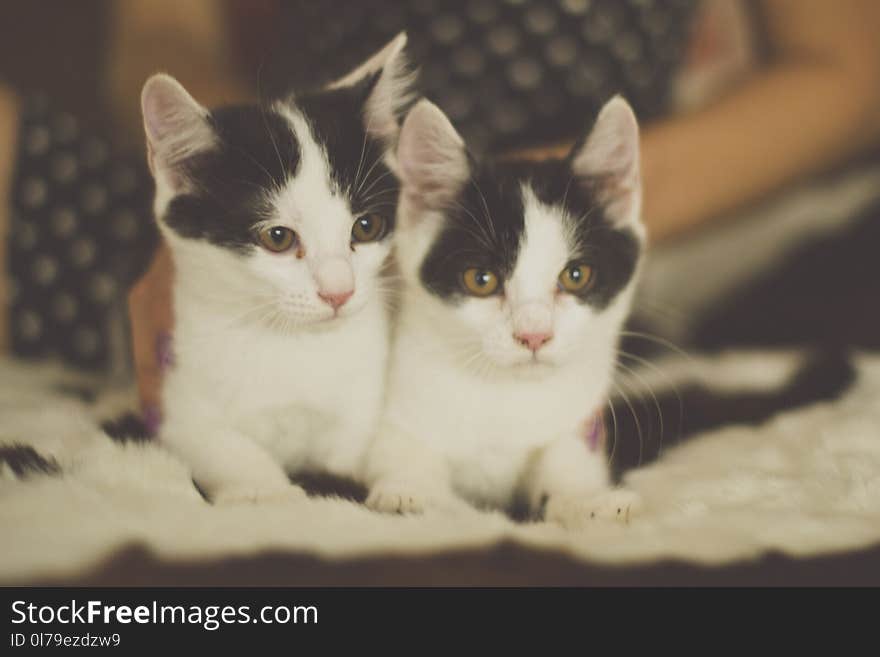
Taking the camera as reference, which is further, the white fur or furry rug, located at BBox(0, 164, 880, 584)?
the white fur

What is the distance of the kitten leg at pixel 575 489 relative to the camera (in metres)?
0.70

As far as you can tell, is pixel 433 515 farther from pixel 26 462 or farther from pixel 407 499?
pixel 26 462

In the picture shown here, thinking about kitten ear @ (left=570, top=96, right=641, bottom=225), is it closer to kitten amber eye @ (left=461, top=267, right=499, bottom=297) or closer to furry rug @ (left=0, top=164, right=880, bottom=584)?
kitten amber eye @ (left=461, top=267, right=499, bottom=297)

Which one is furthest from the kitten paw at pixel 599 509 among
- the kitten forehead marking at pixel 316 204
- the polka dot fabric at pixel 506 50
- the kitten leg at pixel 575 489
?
the polka dot fabric at pixel 506 50

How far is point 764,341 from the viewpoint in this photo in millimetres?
1219

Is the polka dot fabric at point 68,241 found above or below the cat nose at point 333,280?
above

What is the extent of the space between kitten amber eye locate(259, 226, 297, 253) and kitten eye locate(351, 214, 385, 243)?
7 cm

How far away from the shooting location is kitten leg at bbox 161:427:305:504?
0.69 meters

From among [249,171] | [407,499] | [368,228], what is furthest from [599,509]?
[249,171]

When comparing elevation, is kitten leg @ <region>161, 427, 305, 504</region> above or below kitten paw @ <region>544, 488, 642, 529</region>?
above

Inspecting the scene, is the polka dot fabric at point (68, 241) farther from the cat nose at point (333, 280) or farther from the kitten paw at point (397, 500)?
the kitten paw at point (397, 500)

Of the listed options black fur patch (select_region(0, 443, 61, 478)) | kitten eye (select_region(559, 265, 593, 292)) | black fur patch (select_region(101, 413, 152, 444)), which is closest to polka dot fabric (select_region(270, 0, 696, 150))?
kitten eye (select_region(559, 265, 593, 292))

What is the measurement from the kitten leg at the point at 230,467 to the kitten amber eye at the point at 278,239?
22 cm
